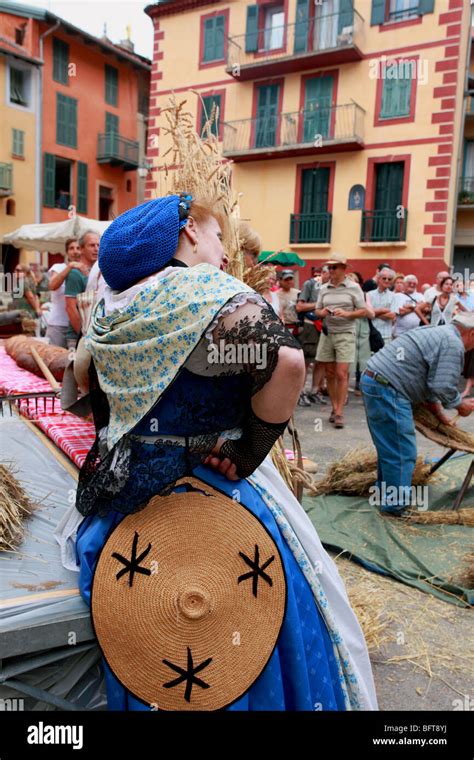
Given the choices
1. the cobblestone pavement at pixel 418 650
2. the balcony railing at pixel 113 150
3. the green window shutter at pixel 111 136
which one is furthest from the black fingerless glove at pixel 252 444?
the green window shutter at pixel 111 136

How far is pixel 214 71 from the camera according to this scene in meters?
18.6

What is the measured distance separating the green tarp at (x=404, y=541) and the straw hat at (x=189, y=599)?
1.92 meters

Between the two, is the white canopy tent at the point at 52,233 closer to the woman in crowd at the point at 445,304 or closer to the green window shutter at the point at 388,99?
the woman in crowd at the point at 445,304

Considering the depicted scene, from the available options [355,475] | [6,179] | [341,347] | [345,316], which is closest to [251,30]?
[6,179]

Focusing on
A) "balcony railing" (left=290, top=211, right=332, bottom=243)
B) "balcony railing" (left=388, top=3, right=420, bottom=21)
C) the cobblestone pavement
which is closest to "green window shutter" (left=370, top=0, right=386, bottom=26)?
"balcony railing" (left=388, top=3, right=420, bottom=21)

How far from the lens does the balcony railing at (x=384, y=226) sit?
53.4 ft

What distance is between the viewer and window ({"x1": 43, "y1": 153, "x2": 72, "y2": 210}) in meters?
23.2

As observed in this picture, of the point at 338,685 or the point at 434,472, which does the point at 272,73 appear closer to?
the point at 434,472

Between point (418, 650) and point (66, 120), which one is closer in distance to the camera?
point (418, 650)

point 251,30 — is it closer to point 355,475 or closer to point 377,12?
point 377,12

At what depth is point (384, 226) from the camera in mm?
16609

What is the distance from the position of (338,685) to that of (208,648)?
0.46 metres

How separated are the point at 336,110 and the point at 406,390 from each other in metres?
14.9
